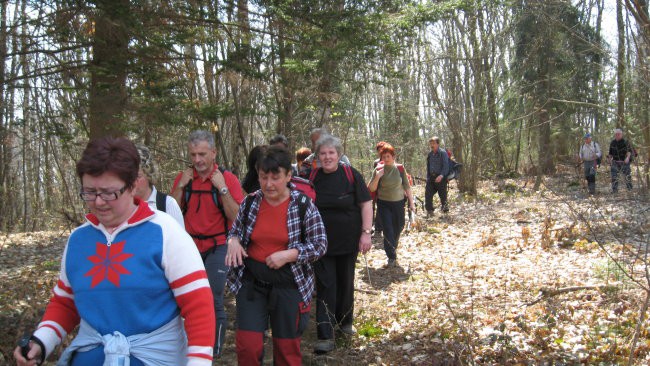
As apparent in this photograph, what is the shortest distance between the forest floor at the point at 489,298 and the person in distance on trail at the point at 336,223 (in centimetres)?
36

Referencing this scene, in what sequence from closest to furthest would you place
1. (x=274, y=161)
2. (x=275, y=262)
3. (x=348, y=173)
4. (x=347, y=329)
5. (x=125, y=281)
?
A: (x=125, y=281) → (x=275, y=262) → (x=274, y=161) → (x=348, y=173) → (x=347, y=329)

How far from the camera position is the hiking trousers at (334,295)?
4.82 meters

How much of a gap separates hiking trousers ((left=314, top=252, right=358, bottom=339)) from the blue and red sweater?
8.66 ft

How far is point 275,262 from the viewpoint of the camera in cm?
337

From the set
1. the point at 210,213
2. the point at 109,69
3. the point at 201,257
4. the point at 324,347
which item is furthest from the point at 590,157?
the point at 201,257

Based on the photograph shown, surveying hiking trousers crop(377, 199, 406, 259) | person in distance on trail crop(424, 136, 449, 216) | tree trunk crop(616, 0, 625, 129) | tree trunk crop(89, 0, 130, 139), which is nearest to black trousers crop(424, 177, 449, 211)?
person in distance on trail crop(424, 136, 449, 216)

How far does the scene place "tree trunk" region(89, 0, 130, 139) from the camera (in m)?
6.57

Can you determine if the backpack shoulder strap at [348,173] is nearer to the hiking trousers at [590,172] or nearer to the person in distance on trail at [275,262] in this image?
the person in distance on trail at [275,262]

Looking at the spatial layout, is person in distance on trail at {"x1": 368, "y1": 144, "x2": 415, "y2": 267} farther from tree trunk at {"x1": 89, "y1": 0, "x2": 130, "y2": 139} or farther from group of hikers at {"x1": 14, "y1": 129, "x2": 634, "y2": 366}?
tree trunk at {"x1": 89, "y1": 0, "x2": 130, "y2": 139}

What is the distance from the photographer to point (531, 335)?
185 inches

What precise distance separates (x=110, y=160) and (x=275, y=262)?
1.58m

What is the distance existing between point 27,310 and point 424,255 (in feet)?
21.1

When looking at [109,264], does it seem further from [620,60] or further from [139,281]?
[620,60]

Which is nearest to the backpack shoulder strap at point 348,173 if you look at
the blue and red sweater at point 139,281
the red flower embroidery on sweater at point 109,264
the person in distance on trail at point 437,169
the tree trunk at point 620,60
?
the blue and red sweater at point 139,281
